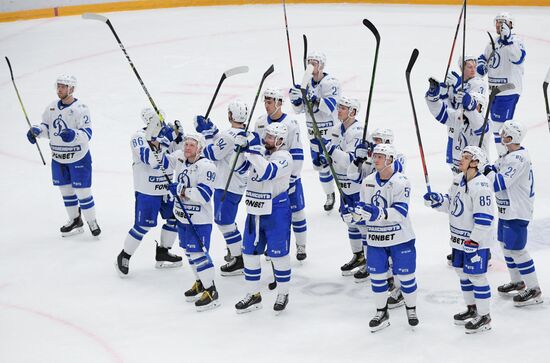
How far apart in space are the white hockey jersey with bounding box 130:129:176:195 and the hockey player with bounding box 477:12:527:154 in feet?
10.2

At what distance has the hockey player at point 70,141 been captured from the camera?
8.51m

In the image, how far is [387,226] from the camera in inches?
255

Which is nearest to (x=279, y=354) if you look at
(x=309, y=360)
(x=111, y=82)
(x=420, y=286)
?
(x=309, y=360)

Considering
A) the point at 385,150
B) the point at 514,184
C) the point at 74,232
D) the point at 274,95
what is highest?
the point at 274,95

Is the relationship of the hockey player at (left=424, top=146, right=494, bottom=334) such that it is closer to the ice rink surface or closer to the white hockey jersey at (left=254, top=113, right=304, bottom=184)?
the ice rink surface

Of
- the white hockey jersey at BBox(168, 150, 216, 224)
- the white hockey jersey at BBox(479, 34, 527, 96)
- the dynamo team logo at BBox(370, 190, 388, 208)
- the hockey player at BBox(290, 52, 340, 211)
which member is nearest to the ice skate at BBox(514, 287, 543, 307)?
the dynamo team logo at BBox(370, 190, 388, 208)

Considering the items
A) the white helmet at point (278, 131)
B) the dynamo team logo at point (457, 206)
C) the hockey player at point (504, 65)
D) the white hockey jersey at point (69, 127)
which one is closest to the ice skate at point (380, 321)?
the dynamo team logo at point (457, 206)

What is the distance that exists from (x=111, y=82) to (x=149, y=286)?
246 inches

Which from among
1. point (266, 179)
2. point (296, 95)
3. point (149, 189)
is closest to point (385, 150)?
point (266, 179)

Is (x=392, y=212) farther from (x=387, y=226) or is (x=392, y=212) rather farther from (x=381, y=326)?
(x=381, y=326)

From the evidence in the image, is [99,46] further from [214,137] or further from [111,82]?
[214,137]

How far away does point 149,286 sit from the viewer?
7684mm

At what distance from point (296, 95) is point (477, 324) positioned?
99.3 inches

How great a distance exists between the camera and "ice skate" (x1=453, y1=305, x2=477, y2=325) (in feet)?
→ 21.6
